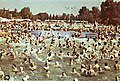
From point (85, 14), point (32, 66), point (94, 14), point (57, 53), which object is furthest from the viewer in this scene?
point (57, 53)

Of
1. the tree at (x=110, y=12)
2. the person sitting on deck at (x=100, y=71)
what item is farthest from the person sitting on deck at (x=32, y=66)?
the tree at (x=110, y=12)

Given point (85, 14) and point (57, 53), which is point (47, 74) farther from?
point (57, 53)

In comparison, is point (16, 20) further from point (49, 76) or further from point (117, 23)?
point (117, 23)

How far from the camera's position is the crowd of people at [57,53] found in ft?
14.0

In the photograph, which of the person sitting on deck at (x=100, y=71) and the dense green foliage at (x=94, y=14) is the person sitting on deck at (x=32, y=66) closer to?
the dense green foliage at (x=94, y=14)

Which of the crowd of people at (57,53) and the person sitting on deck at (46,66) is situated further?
the person sitting on deck at (46,66)

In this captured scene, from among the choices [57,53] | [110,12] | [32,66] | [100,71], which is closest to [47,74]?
[32,66]

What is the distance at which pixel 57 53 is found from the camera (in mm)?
5590

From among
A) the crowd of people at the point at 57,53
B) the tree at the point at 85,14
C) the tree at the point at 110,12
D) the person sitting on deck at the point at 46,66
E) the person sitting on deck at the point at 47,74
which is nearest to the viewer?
the tree at the point at 85,14

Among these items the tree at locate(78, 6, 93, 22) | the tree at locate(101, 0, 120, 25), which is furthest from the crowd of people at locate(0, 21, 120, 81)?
the tree at locate(78, 6, 93, 22)

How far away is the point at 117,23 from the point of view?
3.99 metres

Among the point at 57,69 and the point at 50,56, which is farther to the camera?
the point at 50,56

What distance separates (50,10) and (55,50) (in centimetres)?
240

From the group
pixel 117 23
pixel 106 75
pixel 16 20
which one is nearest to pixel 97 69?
pixel 106 75
